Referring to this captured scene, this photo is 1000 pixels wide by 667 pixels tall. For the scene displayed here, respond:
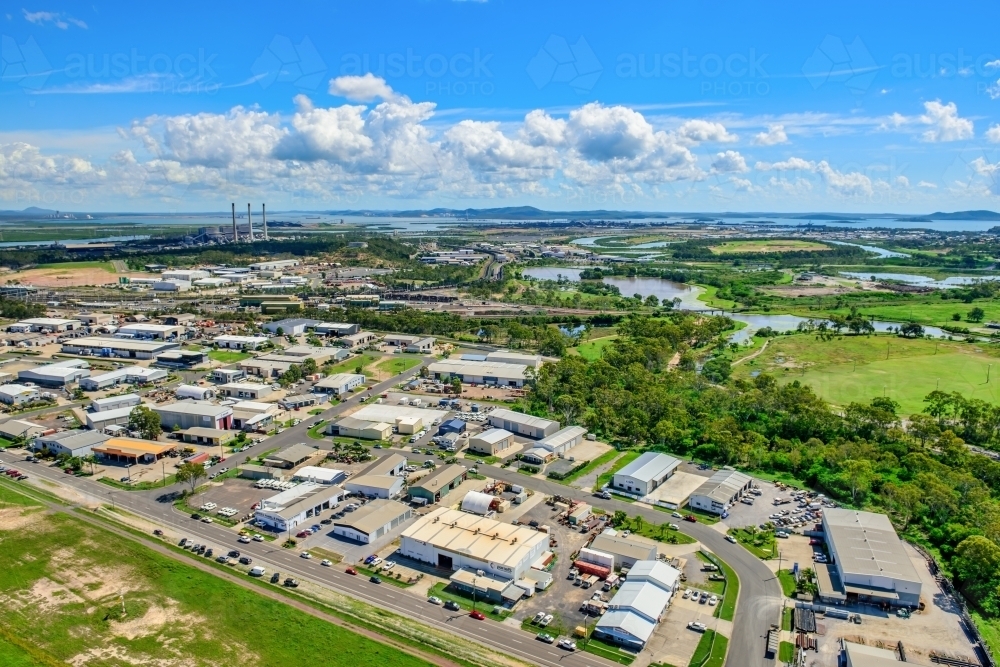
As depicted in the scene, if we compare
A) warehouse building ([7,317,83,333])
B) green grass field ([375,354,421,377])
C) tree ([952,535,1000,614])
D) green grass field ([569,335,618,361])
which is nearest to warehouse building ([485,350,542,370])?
green grass field ([569,335,618,361])

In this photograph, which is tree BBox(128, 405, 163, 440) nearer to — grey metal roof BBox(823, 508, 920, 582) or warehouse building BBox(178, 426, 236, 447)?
warehouse building BBox(178, 426, 236, 447)

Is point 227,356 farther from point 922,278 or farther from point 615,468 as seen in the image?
point 922,278

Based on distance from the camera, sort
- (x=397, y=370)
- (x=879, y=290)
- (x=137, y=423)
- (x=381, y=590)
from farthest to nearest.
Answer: (x=879, y=290)
(x=397, y=370)
(x=137, y=423)
(x=381, y=590)

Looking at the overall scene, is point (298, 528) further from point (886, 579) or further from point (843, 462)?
point (843, 462)

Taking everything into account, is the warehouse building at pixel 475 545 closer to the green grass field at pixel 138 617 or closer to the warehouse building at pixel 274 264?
the green grass field at pixel 138 617

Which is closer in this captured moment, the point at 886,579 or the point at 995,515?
the point at 886,579

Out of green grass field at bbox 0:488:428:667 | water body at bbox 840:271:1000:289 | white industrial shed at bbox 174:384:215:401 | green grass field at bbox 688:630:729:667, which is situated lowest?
green grass field at bbox 688:630:729:667

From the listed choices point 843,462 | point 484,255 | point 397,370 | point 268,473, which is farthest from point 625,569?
point 484,255
